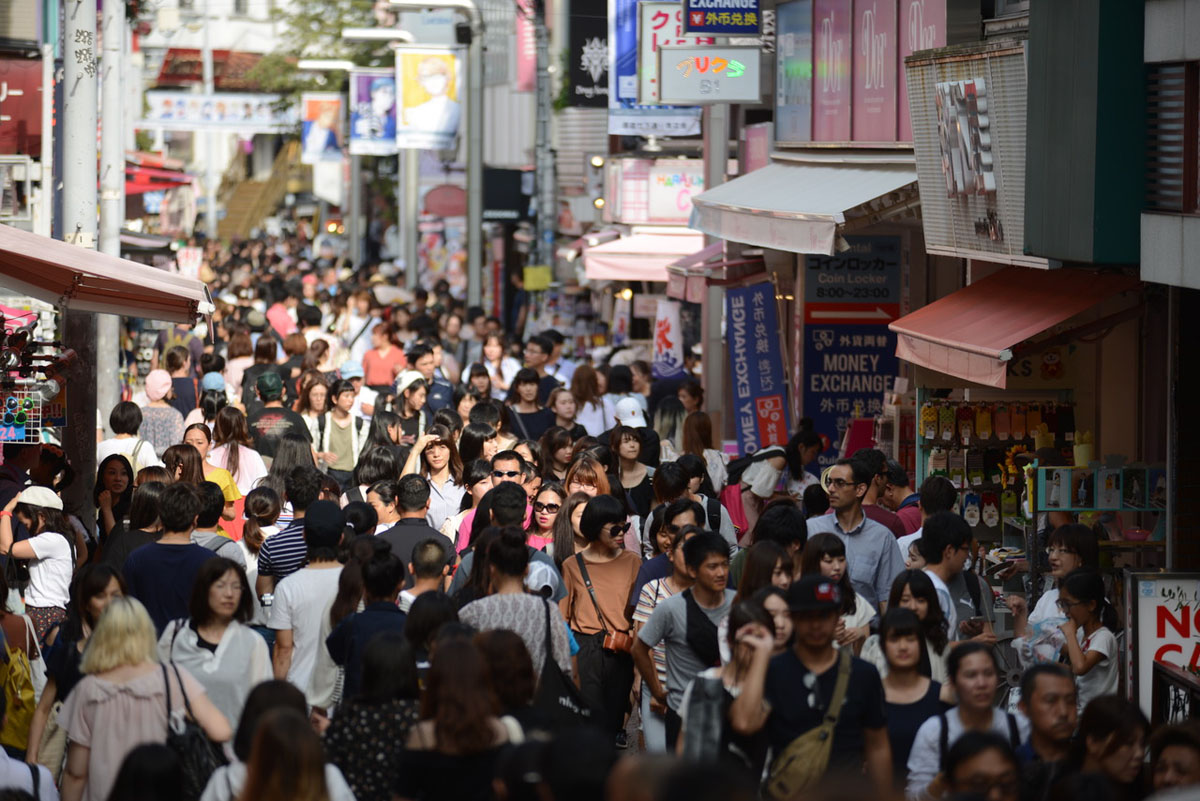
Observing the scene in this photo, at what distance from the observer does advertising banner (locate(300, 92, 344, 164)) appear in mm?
44719

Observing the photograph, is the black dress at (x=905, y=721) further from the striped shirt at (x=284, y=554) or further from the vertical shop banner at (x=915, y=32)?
the vertical shop banner at (x=915, y=32)

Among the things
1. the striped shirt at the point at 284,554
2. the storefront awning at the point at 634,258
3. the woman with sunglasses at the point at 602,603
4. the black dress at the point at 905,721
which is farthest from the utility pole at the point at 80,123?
the storefront awning at the point at 634,258

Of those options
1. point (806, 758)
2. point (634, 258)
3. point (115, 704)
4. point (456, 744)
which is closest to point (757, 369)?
point (634, 258)

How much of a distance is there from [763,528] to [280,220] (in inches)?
2813

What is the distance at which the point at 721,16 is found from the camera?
59.9 ft

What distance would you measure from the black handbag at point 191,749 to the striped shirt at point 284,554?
7.74ft

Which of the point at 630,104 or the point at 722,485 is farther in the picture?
the point at 630,104

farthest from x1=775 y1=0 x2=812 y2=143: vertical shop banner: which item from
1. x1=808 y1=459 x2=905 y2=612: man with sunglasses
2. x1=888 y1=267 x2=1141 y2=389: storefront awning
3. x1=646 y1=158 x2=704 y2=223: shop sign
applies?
x1=808 y1=459 x2=905 y2=612: man with sunglasses

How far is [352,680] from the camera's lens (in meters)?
7.10

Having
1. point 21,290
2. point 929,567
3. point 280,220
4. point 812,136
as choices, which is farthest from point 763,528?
point 280,220

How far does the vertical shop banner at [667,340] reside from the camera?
2250cm

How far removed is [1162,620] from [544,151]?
20.1 metres

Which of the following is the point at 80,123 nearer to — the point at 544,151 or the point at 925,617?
the point at 925,617

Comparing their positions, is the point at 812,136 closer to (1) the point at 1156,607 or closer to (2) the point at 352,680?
(1) the point at 1156,607
